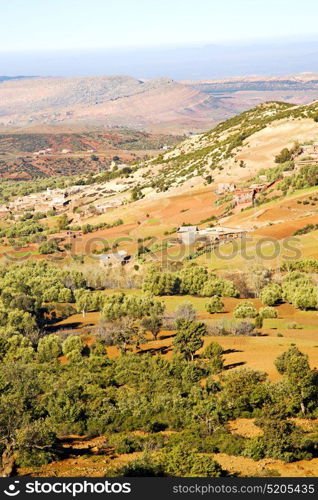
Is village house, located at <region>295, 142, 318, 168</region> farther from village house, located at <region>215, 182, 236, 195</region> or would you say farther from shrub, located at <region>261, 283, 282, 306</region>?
shrub, located at <region>261, 283, 282, 306</region>

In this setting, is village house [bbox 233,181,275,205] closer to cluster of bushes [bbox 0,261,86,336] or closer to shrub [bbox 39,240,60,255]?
shrub [bbox 39,240,60,255]

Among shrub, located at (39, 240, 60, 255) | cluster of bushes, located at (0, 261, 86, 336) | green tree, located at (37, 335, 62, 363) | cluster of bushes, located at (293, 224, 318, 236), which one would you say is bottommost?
shrub, located at (39, 240, 60, 255)

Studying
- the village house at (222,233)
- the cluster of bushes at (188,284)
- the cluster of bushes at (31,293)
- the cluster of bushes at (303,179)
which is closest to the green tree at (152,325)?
the cluster of bushes at (31,293)

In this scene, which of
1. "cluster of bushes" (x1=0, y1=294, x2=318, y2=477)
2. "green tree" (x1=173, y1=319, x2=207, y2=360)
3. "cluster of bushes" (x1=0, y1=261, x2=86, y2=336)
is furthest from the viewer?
"cluster of bushes" (x1=0, y1=261, x2=86, y2=336)

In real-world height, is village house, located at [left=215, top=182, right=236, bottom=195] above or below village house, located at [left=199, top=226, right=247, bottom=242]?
above

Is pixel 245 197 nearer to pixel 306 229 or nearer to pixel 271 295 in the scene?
pixel 306 229

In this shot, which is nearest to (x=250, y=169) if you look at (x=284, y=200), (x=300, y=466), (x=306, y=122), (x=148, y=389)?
(x=306, y=122)

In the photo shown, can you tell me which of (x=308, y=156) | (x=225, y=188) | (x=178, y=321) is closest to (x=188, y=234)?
(x=225, y=188)

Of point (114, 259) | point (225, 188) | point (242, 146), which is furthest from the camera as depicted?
point (242, 146)

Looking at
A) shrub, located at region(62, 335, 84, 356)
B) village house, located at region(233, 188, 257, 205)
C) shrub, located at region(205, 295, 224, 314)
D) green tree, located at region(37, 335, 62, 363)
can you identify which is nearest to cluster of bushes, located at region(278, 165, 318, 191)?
village house, located at region(233, 188, 257, 205)

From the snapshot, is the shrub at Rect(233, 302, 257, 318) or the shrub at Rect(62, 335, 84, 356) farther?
the shrub at Rect(233, 302, 257, 318)

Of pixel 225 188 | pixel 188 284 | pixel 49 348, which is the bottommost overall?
pixel 188 284

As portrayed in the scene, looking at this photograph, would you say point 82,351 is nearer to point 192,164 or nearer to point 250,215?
point 250,215

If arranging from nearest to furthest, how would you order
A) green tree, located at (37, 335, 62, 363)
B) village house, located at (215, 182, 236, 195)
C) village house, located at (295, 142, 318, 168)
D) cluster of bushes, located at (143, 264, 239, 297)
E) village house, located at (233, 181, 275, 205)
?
green tree, located at (37, 335, 62, 363), cluster of bushes, located at (143, 264, 239, 297), village house, located at (233, 181, 275, 205), village house, located at (295, 142, 318, 168), village house, located at (215, 182, 236, 195)
